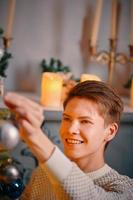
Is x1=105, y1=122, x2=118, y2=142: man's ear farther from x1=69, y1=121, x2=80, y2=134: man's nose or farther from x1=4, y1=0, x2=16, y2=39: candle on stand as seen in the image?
x1=4, y1=0, x2=16, y2=39: candle on stand

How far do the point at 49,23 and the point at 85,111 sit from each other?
0.79 m

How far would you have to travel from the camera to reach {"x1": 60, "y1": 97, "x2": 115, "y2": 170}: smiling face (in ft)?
2.20

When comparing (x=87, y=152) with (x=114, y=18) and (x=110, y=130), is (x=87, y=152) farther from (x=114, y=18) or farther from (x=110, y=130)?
(x=114, y=18)

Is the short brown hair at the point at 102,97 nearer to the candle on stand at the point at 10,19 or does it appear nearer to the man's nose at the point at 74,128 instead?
the man's nose at the point at 74,128

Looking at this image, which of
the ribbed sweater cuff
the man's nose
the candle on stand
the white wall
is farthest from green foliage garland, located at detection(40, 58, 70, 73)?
the ribbed sweater cuff

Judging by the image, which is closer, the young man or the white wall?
the young man

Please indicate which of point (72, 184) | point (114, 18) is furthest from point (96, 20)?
point (72, 184)

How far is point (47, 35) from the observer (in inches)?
55.4

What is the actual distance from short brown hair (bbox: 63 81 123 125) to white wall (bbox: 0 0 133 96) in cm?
67

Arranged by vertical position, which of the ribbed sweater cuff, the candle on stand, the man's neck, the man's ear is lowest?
the man's neck

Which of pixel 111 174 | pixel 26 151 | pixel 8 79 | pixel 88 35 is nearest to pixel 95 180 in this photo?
pixel 111 174

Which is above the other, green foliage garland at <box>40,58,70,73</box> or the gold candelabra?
the gold candelabra

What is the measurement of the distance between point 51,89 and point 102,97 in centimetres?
49

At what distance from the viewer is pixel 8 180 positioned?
1.48 feet
